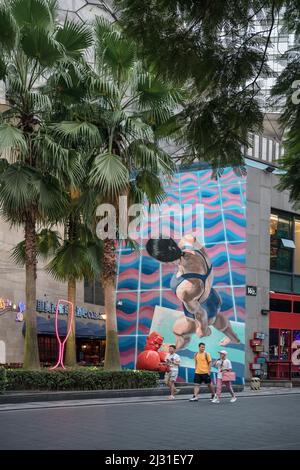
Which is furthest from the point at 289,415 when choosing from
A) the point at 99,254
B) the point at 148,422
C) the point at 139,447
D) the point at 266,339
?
the point at 266,339

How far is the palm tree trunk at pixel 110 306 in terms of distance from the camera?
69.9ft

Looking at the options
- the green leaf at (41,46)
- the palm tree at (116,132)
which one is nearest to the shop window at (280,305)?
the palm tree at (116,132)

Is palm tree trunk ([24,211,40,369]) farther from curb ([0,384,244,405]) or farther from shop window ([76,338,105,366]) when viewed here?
shop window ([76,338,105,366])

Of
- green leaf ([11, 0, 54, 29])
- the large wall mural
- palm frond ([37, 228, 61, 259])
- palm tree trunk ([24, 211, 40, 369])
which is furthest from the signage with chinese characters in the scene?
green leaf ([11, 0, 54, 29])

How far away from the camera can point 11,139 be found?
18672 mm

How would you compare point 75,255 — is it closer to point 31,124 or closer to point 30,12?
point 31,124

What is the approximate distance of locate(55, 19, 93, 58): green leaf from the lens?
1992cm

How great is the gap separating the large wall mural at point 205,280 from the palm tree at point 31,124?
28.9 feet

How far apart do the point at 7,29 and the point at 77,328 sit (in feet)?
54.5

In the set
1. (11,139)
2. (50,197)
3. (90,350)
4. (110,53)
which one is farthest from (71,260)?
(90,350)

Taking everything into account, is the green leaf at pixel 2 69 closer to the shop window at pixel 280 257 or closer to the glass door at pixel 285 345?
the shop window at pixel 280 257

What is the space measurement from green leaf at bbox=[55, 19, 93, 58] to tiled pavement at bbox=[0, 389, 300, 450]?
995cm
